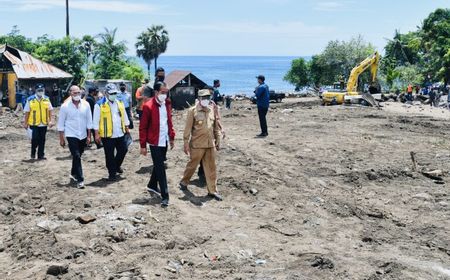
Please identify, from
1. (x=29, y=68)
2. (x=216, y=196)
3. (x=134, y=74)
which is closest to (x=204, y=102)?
(x=216, y=196)

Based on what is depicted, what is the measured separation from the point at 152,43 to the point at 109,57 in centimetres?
2282

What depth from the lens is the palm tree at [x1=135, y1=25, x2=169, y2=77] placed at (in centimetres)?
6334

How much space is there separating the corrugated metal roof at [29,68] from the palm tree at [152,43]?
1234 inches

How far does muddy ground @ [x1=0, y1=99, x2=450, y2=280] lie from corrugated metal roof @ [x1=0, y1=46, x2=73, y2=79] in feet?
56.2

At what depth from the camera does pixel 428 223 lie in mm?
8398

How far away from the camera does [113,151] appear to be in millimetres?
9461

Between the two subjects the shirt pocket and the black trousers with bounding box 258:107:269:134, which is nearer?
the shirt pocket

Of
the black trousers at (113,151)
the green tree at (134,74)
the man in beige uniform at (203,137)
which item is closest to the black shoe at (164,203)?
the man in beige uniform at (203,137)

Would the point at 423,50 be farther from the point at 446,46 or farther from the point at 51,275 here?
the point at 51,275

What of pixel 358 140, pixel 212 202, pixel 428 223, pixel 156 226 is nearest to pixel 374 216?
pixel 428 223

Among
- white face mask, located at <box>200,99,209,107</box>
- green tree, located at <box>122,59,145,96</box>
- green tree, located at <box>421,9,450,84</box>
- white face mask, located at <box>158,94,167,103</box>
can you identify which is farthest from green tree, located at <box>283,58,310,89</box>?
white face mask, located at <box>158,94,167,103</box>

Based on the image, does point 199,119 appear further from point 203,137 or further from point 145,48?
point 145,48

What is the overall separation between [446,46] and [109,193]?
125 feet

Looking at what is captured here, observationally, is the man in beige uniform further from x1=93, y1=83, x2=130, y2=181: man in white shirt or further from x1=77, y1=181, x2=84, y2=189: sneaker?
x1=77, y1=181, x2=84, y2=189: sneaker
